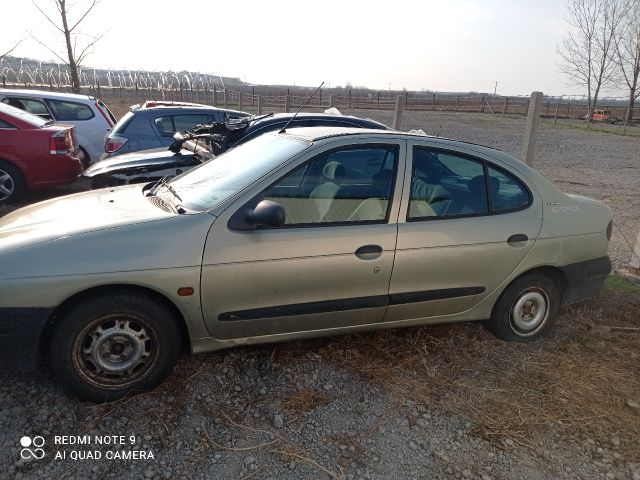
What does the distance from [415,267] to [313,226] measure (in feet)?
2.39

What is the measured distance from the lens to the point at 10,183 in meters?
6.82

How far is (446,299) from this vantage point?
11.0ft

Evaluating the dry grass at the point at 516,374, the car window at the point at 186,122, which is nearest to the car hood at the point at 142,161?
the car window at the point at 186,122

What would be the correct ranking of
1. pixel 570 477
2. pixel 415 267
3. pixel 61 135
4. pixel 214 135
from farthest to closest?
pixel 61 135 → pixel 214 135 → pixel 415 267 → pixel 570 477

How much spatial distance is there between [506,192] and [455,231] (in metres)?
0.56

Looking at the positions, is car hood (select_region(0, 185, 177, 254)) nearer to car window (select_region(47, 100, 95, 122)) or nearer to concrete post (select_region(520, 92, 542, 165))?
concrete post (select_region(520, 92, 542, 165))

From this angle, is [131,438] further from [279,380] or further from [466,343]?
[466,343]

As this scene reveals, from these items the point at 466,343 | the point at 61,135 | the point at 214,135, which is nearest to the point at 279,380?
the point at 466,343

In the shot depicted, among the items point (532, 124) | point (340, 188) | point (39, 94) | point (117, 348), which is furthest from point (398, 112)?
point (117, 348)

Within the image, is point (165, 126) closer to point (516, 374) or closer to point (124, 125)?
point (124, 125)

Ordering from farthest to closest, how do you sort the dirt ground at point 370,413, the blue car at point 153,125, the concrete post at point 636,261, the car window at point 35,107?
1. the car window at point 35,107
2. the blue car at point 153,125
3. the concrete post at point 636,261
4. the dirt ground at point 370,413

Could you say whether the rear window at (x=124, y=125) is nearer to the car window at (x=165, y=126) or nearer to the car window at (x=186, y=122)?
the car window at (x=165, y=126)

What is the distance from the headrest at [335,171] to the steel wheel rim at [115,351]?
141 cm

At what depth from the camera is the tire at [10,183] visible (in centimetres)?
679
